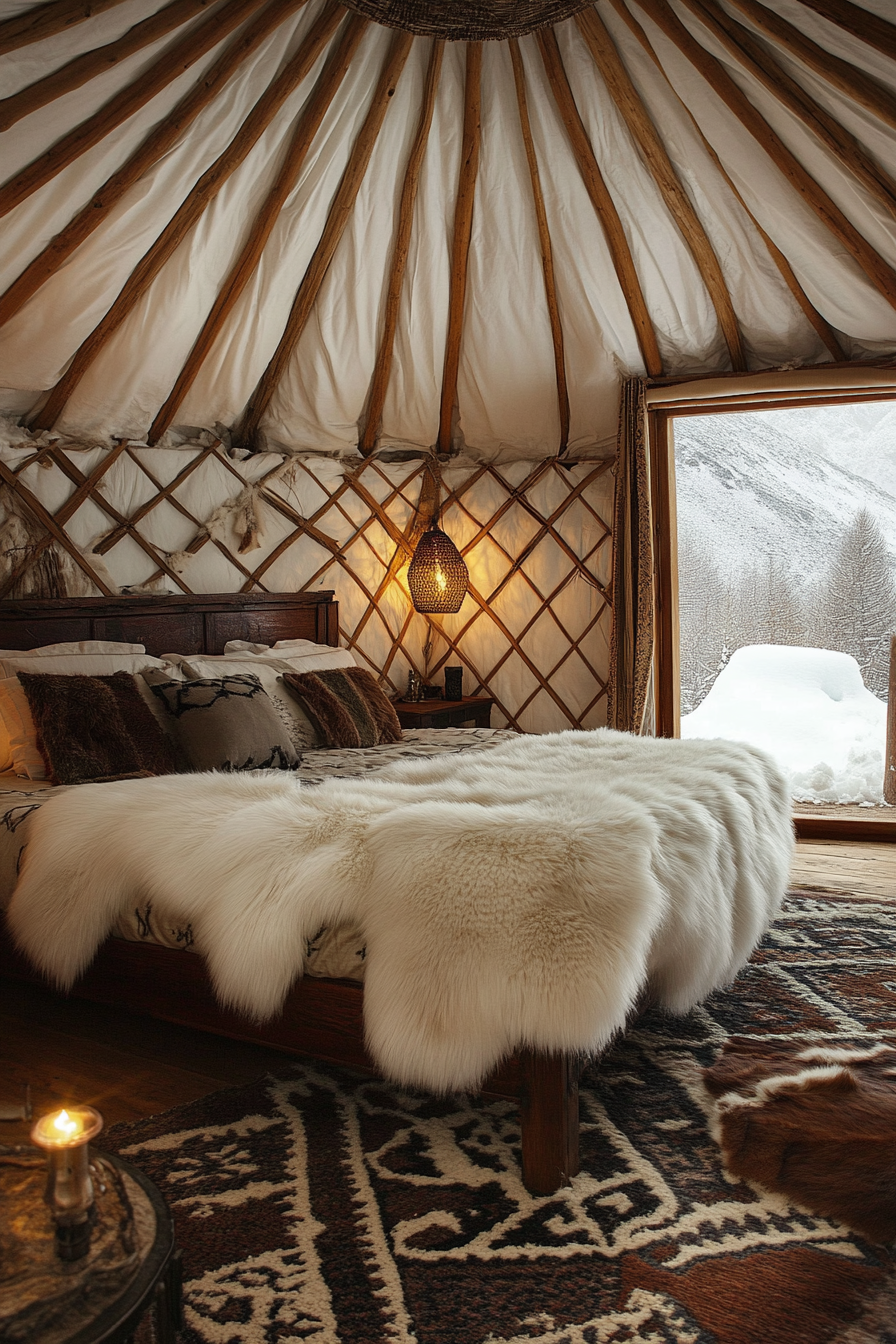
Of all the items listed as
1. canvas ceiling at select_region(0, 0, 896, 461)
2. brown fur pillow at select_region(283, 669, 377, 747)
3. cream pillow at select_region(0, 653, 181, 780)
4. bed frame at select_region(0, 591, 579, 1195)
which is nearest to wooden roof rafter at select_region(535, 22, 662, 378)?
canvas ceiling at select_region(0, 0, 896, 461)

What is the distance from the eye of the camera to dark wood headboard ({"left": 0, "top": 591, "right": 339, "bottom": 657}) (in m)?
3.34

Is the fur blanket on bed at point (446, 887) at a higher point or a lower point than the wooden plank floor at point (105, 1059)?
higher

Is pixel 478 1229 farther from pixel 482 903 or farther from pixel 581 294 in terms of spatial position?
pixel 581 294

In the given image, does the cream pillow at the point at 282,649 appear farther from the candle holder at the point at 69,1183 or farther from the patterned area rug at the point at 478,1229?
the candle holder at the point at 69,1183

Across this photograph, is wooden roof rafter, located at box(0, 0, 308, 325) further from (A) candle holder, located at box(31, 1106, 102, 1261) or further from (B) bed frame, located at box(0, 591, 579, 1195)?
(A) candle holder, located at box(31, 1106, 102, 1261)

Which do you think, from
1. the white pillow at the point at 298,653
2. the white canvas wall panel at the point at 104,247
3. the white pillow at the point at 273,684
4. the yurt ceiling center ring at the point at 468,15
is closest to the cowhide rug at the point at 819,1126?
the white pillow at the point at 273,684

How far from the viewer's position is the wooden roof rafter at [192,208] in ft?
9.38

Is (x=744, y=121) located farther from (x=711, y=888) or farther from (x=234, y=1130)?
(x=234, y=1130)

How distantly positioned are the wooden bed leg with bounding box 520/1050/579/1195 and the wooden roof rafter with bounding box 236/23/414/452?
8.82 feet

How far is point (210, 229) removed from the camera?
11.2 ft

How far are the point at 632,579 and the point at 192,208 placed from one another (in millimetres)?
2398

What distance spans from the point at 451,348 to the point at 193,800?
2.83 meters

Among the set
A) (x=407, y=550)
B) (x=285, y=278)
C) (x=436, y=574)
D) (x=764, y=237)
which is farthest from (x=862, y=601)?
(x=285, y=278)

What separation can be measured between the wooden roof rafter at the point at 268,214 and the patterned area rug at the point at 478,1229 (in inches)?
108
